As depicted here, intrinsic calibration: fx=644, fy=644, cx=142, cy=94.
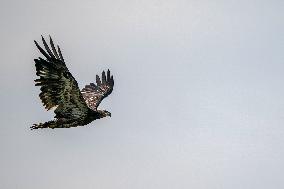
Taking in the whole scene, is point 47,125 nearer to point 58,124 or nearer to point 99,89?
point 58,124

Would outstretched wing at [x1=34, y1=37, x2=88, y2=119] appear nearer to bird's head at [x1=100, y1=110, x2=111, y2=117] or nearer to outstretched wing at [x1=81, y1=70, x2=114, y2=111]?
bird's head at [x1=100, y1=110, x2=111, y2=117]

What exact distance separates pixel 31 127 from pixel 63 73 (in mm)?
3189

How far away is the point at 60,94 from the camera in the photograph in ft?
77.5

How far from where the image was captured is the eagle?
876 inches

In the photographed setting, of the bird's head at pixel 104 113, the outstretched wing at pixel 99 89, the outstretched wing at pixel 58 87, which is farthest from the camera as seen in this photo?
the outstretched wing at pixel 99 89

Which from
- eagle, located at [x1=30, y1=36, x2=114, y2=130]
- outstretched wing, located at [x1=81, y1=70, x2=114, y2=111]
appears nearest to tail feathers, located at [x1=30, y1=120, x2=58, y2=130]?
eagle, located at [x1=30, y1=36, x2=114, y2=130]

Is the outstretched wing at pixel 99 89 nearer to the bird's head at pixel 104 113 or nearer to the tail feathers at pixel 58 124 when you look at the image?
the bird's head at pixel 104 113

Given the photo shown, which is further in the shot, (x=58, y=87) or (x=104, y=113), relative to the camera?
(x=104, y=113)

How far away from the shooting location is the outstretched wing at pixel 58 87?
2214cm

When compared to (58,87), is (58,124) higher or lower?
lower

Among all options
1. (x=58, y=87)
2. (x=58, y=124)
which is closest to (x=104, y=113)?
(x=58, y=124)

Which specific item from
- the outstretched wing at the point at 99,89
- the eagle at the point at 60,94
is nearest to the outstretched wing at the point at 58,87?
the eagle at the point at 60,94

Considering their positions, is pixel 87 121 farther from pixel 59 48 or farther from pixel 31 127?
pixel 59 48

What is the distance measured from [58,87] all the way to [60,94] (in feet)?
1.40
